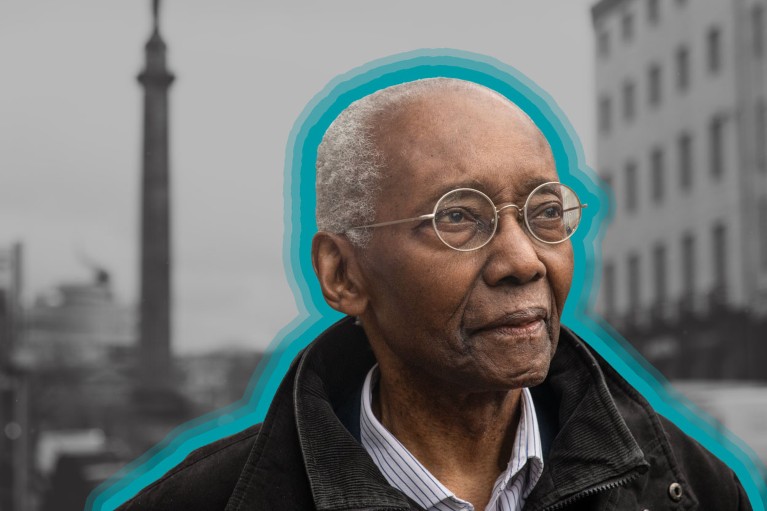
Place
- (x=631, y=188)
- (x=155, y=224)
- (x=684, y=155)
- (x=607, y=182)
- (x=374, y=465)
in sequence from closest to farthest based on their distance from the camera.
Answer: (x=374, y=465), (x=155, y=224), (x=607, y=182), (x=631, y=188), (x=684, y=155)

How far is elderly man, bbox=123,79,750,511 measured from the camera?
61.2 inches

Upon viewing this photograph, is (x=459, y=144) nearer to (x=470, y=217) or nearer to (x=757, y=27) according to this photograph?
(x=470, y=217)

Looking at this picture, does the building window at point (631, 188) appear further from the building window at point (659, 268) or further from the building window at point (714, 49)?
the building window at point (714, 49)

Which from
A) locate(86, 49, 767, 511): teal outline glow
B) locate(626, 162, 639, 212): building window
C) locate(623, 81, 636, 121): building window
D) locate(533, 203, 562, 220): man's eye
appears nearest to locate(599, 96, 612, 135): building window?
locate(623, 81, 636, 121): building window

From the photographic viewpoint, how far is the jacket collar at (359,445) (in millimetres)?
1602

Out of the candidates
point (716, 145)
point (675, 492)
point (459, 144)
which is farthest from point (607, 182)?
point (716, 145)

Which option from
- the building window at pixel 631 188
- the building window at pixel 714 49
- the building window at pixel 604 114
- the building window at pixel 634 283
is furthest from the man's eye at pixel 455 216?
the building window at pixel 714 49

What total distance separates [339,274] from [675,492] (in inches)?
24.7

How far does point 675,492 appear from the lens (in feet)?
5.43

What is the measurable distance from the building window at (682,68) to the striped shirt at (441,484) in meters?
16.6

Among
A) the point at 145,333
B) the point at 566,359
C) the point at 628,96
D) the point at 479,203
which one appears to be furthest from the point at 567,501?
the point at 628,96

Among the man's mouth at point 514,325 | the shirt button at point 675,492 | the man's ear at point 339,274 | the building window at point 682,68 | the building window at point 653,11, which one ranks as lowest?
the shirt button at point 675,492

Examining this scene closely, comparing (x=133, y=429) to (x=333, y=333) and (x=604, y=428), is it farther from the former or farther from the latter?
(x=604, y=428)

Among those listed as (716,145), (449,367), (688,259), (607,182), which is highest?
(716,145)
